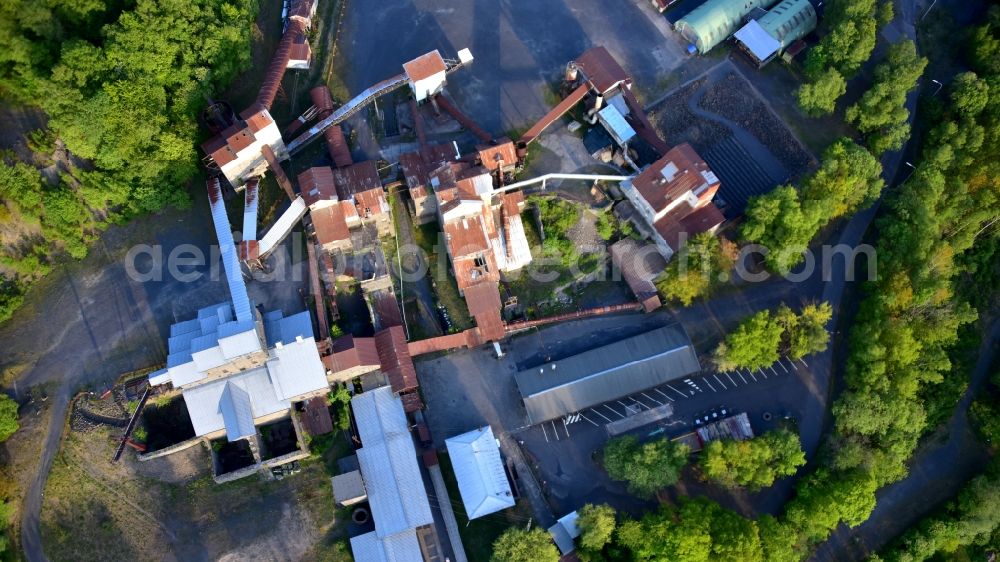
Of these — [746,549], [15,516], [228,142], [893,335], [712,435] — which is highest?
[228,142]

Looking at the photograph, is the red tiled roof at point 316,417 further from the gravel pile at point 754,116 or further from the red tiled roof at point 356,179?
the gravel pile at point 754,116

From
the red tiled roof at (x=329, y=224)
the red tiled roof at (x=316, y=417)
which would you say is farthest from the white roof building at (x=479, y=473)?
the red tiled roof at (x=329, y=224)

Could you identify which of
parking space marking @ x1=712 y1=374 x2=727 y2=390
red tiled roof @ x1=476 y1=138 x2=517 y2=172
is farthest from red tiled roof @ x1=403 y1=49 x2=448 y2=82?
parking space marking @ x1=712 y1=374 x2=727 y2=390

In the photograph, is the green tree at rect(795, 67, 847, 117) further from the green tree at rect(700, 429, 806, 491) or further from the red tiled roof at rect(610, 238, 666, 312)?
the green tree at rect(700, 429, 806, 491)

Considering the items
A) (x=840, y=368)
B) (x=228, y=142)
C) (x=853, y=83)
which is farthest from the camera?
(x=853, y=83)

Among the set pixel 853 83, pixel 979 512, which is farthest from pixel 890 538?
pixel 853 83

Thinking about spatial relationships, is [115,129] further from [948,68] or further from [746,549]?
[948,68]
